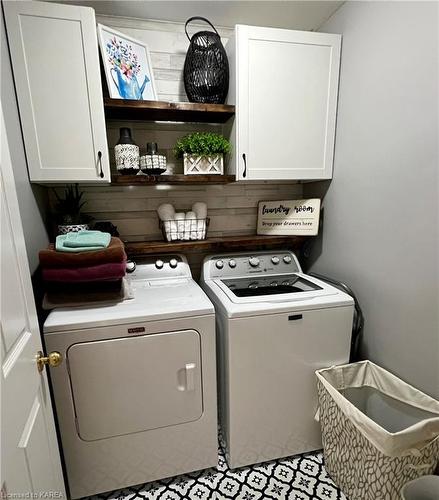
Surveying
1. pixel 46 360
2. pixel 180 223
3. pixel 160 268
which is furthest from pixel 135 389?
pixel 180 223

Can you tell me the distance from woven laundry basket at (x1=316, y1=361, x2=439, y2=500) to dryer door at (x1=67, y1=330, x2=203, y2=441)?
2.27 feet

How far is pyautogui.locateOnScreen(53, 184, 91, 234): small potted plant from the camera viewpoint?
1.56 meters

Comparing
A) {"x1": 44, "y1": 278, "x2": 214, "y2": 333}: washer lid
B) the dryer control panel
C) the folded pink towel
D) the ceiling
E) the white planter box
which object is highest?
the ceiling

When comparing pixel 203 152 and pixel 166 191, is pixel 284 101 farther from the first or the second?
pixel 166 191

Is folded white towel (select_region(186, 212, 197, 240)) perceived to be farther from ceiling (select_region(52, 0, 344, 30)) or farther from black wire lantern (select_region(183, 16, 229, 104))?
ceiling (select_region(52, 0, 344, 30))

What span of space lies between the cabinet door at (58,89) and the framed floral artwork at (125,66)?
0.09 metres

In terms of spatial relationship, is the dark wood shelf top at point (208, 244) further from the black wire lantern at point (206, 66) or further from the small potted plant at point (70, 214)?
the black wire lantern at point (206, 66)

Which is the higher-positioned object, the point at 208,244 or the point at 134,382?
the point at 208,244

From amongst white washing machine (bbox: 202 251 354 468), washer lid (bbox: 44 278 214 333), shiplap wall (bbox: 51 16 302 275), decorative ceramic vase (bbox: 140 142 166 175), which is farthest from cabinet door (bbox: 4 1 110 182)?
white washing machine (bbox: 202 251 354 468)

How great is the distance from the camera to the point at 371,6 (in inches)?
54.6

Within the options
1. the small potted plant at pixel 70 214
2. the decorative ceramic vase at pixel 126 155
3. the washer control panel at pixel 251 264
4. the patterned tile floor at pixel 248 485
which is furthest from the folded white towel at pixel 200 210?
the patterned tile floor at pixel 248 485

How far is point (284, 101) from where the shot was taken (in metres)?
1.59

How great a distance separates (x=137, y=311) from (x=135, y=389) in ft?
1.22

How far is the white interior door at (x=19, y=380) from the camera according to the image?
697mm
